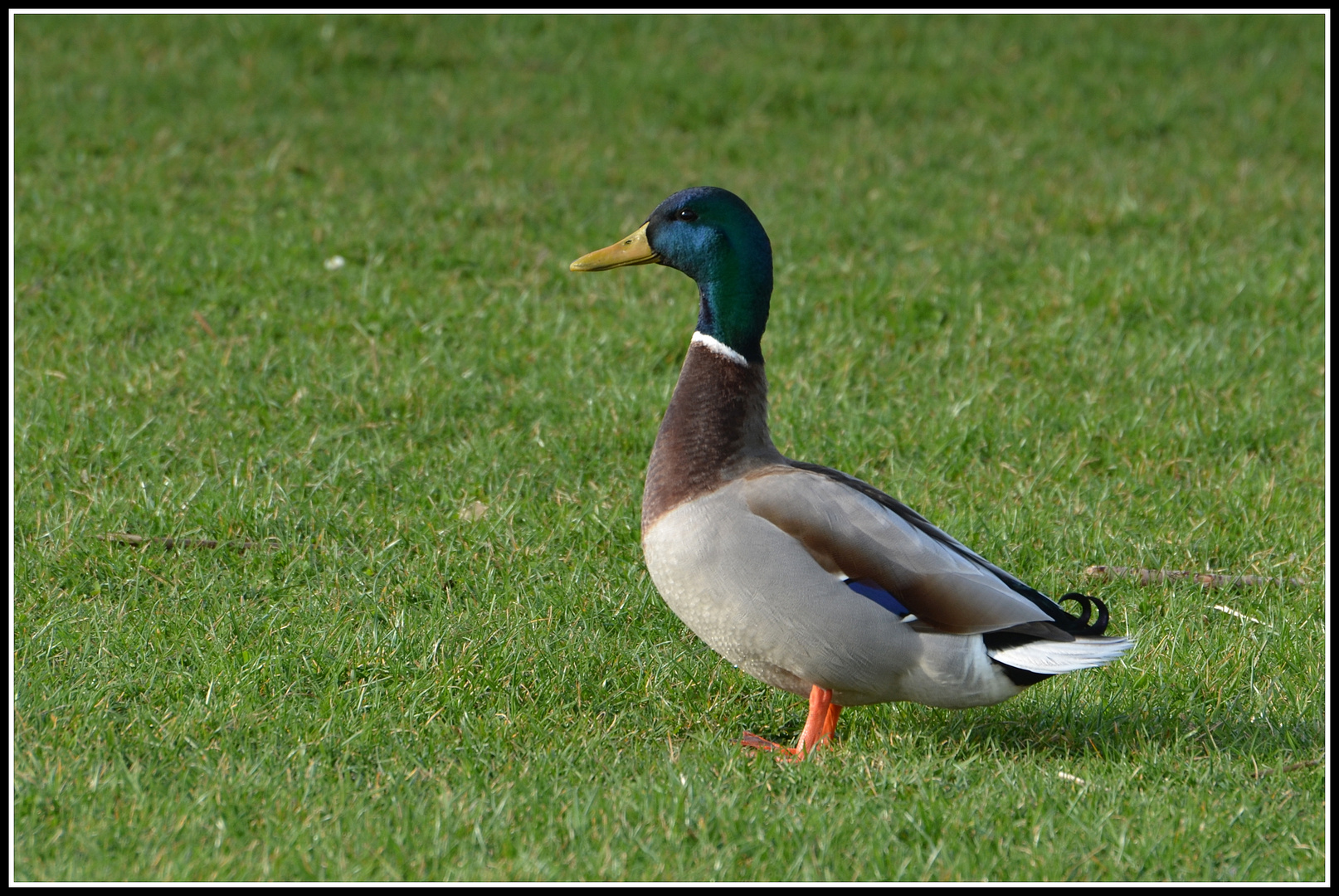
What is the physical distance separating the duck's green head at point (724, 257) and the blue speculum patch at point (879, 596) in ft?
2.14

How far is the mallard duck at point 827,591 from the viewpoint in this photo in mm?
3137

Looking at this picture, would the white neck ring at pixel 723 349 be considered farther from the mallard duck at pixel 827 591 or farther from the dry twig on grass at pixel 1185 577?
the dry twig on grass at pixel 1185 577

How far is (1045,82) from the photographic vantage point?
8.94 meters

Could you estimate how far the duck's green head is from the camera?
3.51 meters

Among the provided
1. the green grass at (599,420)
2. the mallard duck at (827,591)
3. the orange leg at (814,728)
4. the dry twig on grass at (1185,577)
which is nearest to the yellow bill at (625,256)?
the mallard duck at (827,591)

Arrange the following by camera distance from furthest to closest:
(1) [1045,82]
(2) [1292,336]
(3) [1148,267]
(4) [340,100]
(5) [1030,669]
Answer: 1. (1) [1045,82]
2. (4) [340,100]
3. (3) [1148,267]
4. (2) [1292,336]
5. (5) [1030,669]

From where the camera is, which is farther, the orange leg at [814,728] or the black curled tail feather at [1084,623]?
the orange leg at [814,728]

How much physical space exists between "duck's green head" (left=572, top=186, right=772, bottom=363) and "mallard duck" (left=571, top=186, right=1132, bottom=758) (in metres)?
→ 0.17

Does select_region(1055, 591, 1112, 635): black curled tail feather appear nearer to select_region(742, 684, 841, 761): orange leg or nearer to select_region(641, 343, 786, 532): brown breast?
select_region(742, 684, 841, 761): orange leg

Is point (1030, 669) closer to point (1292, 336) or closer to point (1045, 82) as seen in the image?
point (1292, 336)

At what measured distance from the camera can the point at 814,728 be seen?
339 cm

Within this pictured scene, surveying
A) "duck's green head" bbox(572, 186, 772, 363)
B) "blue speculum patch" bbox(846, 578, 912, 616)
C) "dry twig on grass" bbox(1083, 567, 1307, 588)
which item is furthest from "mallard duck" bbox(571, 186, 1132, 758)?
"dry twig on grass" bbox(1083, 567, 1307, 588)

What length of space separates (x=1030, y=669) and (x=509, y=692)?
124 cm

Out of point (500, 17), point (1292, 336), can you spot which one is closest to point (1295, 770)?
point (1292, 336)
